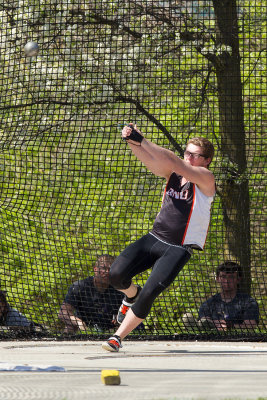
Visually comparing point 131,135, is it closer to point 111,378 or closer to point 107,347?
point 111,378

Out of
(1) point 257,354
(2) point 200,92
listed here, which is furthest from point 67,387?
(2) point 200,92

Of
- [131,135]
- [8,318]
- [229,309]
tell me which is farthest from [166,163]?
[8,318]

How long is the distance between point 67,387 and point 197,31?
6.16 metres

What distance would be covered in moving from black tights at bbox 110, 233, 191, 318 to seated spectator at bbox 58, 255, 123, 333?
1.88 meters

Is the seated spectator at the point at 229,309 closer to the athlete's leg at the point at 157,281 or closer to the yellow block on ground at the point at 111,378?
the athlete's leg at the point at 157,281

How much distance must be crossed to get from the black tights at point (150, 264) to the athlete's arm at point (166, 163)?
0.48 meters

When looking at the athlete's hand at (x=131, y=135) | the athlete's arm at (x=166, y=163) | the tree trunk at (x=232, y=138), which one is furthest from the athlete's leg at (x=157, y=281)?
the tree trunk at (x=232, y=138)

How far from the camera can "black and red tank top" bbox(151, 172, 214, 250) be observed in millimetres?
5316

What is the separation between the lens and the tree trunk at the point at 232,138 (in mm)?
8727

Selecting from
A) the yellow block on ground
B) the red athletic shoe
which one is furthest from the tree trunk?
the yellow block on ground

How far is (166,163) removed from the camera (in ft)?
15.3

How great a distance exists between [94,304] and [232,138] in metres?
2.64

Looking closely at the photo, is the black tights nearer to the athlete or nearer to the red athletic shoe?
the athlete

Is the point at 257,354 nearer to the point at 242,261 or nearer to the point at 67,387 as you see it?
the point at 67,387
